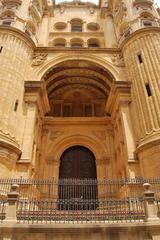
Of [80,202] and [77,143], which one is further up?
[77,143]

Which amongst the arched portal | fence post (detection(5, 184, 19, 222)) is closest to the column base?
fence post (detection(5, 184, 19, 222))

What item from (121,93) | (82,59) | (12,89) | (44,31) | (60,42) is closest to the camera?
(12,89)

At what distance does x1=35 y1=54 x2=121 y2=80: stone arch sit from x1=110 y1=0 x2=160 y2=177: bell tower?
1.03 metres

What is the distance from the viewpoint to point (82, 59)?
18031 millimetres

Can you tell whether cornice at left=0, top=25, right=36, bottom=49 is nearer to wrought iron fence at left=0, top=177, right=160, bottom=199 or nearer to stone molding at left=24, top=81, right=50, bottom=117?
stone molding at left=24, top=81, right=50, bottom=117

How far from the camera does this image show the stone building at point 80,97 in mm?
13305

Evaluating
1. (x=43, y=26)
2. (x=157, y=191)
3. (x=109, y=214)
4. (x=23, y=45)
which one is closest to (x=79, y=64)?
(x=23, y=45)

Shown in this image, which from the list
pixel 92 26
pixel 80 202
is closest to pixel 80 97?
pixel 92 26

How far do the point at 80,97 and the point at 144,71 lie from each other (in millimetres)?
7007

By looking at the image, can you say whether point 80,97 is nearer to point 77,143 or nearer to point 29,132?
point 77,143

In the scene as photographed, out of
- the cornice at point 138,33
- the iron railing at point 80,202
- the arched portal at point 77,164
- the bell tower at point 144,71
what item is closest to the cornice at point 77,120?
the arched portal at point 77,164

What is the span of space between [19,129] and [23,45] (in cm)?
631

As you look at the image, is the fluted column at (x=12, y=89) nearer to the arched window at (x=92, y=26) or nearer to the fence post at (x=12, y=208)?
the fence post at (x=12, y=208)

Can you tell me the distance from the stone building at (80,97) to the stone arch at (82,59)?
73 millimetres
